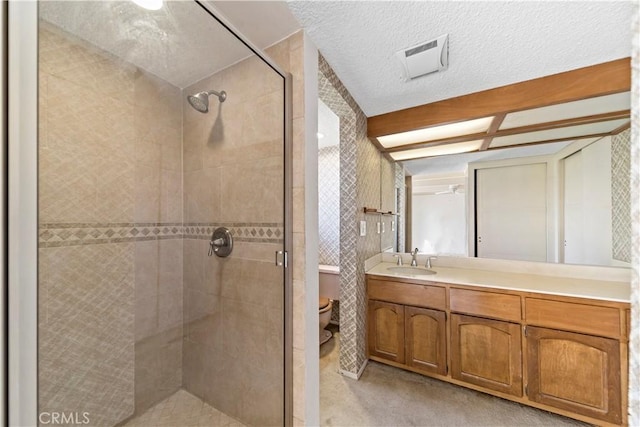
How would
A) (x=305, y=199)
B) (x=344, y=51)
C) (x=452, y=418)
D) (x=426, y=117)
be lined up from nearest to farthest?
(x=305, y=199)
(x=344, y=51)
(x=452, y=418)
(x=426, y=117)

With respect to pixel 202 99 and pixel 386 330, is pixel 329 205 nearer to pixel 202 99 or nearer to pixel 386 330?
pixel 386 330

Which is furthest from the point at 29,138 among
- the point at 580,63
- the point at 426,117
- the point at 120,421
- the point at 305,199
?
the point at 580,63

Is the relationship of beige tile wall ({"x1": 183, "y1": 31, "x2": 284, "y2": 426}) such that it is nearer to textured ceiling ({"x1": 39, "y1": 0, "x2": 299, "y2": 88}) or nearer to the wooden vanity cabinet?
textured ceiling ({"x1": 39, "y1": 0, "x2": 299, "y2": 88})

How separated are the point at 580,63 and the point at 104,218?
2.71m

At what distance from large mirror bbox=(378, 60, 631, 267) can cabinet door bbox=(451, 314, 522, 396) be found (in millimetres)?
688

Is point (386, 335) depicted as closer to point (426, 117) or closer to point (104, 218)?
point (426, 117)

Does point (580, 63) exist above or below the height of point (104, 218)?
above

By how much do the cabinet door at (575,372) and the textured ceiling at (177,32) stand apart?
7.62 ft

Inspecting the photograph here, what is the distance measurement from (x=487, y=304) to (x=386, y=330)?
0.77 meters

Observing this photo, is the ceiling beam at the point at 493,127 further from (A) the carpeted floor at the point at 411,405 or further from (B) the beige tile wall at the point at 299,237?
(A) the carpeted floor at the point at 411,405

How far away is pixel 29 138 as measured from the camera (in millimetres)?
545

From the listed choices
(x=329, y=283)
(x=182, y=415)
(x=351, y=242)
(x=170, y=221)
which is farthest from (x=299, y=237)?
(x=329, y=283)

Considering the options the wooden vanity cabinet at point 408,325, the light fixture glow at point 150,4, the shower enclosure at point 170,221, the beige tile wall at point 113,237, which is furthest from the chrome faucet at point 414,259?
the light fixture glow at point 150,4

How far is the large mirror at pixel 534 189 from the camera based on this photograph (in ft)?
5.14
